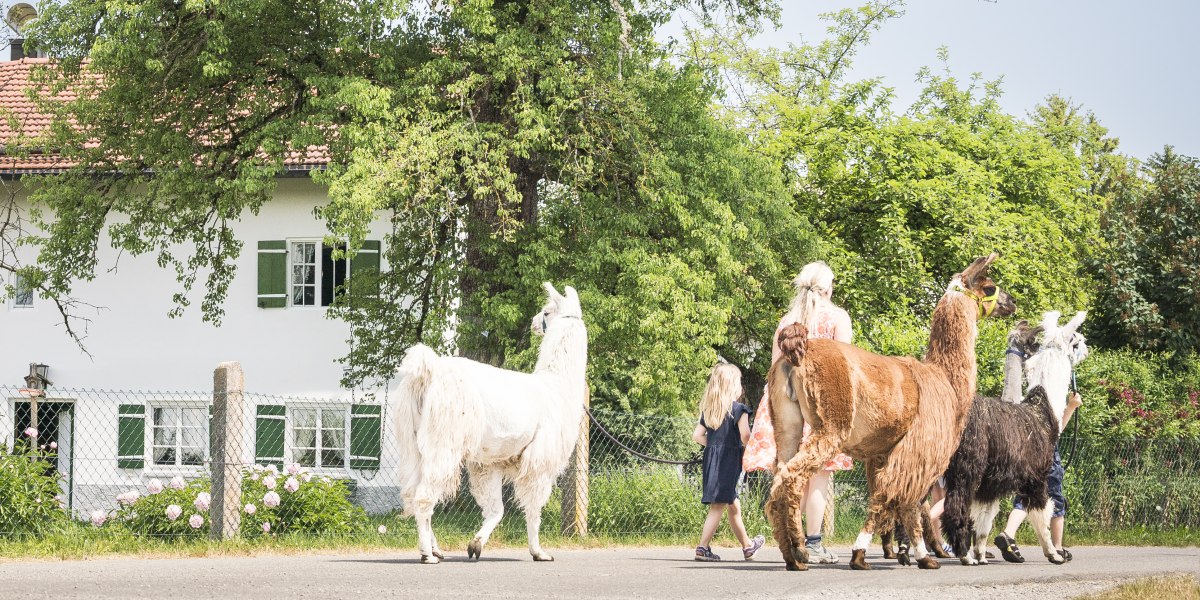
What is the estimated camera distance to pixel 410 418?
941 centimetres

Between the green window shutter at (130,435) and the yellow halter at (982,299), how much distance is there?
1720 centimetres

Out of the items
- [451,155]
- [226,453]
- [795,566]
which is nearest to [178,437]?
[451,155]

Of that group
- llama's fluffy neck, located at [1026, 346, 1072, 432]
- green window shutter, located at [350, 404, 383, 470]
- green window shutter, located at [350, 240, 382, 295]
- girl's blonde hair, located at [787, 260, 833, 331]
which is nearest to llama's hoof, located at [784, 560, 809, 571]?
girl's blonde hair, located at [787, 260, 833, 331]

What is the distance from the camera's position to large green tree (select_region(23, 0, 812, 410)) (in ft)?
55.8

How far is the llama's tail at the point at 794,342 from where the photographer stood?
834 cm

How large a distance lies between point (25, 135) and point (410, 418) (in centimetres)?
1459

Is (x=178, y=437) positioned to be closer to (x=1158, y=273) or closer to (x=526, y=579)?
(x=526, y=579)

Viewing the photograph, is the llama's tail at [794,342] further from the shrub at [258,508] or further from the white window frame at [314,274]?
the white window frame at [314,274]

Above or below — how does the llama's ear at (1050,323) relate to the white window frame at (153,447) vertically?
above

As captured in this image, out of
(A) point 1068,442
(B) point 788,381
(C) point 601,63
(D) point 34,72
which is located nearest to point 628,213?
(C) point 601,63

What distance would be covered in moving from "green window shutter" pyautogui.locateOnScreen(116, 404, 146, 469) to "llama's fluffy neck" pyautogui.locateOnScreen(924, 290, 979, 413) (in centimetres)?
1710

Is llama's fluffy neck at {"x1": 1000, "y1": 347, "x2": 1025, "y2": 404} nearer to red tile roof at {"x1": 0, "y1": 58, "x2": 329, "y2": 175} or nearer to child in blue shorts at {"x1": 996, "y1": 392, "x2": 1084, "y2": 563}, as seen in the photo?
child in blue shorts at {"x1": 996, "y1": 392, "x2": 1084, "y2": 563}

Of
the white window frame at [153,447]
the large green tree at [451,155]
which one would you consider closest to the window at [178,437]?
the white window frame at [153,447]

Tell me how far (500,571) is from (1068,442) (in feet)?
31.4
